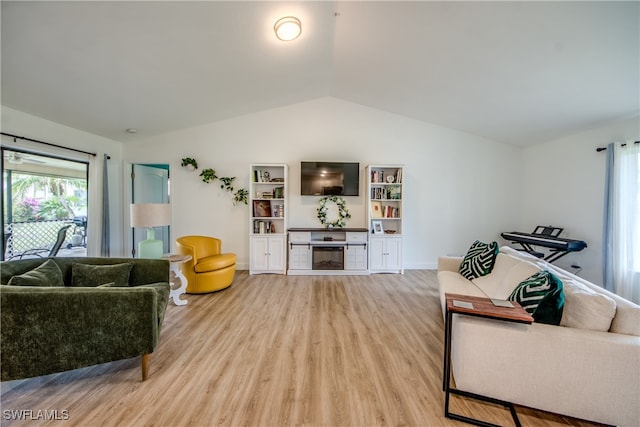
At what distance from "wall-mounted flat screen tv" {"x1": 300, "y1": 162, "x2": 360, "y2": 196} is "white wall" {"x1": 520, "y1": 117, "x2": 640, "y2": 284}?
3268mm

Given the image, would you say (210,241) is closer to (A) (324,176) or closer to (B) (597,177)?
(A) (324,176)

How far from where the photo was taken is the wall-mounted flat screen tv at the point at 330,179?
14.6 feet

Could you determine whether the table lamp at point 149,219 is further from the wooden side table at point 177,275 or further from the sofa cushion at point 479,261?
the sofa cushion at point 479,261

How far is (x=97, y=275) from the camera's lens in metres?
2.26

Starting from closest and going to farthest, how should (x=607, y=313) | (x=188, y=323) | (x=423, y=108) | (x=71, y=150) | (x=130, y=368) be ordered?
(x=607, y=313), (x=130, y=368), (x=188, y=323), (x=71, y=150), (x=423, y=108)

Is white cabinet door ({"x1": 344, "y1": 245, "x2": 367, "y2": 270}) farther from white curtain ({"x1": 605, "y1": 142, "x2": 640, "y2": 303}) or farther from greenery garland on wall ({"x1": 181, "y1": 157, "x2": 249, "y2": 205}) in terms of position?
white curtain ({"x1": 605, "y1": 142, "x2": 640, "y2": 303})

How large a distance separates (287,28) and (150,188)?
4.19m

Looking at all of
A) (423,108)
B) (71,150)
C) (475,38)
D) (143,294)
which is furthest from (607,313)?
(71,150)

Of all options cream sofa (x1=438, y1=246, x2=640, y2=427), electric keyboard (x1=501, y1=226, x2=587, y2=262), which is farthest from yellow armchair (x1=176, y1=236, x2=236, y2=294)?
electric keyboard (x1=501, y1=226, x2=587, y2=262)

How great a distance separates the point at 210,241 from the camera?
148 inches

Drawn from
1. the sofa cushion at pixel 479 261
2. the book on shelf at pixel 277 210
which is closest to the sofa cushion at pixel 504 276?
the sofa cushion at pixel 479 261

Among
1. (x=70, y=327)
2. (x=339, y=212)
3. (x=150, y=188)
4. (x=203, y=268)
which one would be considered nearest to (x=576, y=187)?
(x=339, y=212)

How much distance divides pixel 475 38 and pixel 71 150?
5.56 metres

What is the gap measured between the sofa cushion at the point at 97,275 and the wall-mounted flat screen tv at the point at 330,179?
287cm
